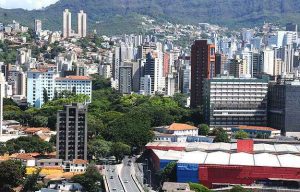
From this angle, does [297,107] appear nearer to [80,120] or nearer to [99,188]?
[80,120]

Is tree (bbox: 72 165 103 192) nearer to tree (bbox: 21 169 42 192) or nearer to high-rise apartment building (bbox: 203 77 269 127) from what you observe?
tree (bbox: 21 169 42 192)

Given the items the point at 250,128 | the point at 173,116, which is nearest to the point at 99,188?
the point at 250,128

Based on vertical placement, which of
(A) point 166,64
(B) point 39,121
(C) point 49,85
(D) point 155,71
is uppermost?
(A) point 166,64

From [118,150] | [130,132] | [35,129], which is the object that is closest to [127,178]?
[118,150]

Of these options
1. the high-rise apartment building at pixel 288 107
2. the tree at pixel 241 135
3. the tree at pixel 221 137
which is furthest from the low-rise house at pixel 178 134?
the high-rise apartment building at pixel 288 107

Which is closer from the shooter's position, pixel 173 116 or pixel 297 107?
pixel 297 107

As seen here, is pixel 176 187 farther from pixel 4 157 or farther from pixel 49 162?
pixel 4 157
